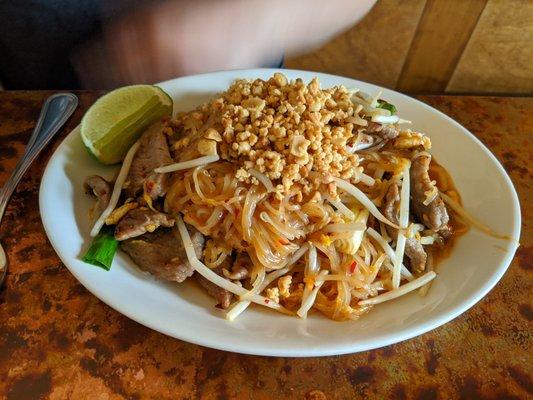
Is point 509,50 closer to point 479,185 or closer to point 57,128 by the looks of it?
point 479,185

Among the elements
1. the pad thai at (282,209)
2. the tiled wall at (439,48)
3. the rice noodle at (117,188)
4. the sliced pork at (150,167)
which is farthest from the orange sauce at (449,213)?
the tiled wall at (439,48)

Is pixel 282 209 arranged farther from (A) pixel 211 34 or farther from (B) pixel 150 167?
(A) pixel 211 34

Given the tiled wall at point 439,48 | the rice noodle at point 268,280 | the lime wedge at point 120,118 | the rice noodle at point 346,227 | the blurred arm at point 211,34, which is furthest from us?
the tiled wall at point 439,48

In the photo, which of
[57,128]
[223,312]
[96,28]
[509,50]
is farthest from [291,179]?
[509,50]

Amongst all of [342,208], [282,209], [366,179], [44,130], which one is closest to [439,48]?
[366,179]

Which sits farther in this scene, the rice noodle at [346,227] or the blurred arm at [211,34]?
the blurred arm at [211,34]

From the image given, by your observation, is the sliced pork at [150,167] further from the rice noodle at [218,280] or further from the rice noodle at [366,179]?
the rice noodle at [366,179]

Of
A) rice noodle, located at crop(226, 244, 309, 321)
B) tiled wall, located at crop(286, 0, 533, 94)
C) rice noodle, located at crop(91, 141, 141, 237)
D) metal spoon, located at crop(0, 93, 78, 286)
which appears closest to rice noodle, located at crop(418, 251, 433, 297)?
rice noodle, located at crop(226, 244, 309, 321)
